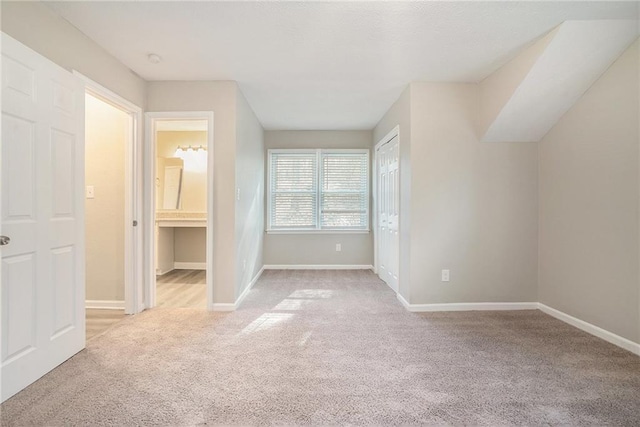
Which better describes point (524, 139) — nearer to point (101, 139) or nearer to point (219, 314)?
point (219, 314)

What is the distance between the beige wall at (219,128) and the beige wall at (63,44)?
1.05ft

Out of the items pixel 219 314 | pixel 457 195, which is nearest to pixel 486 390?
pixel 457 195

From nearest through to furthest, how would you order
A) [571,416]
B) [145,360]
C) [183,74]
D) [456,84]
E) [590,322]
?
[571,416] < [145,360] < [590,322] < [183,74] < [456,84]

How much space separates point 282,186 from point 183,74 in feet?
8.97

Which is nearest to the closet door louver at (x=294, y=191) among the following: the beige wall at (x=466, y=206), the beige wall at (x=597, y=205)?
the beige wall at (x=466, y=206)

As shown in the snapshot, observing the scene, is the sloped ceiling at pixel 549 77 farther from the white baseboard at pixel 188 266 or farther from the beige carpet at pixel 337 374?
the white baseboard at pixel 188 266

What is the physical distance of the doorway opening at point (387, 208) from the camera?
4055mm

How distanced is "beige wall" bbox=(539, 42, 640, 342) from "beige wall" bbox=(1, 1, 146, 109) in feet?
13.6

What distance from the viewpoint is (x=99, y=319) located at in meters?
3.15

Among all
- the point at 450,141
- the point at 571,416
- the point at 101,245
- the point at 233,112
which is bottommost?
the point at 571,416

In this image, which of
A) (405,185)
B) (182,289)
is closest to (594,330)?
(405,185)

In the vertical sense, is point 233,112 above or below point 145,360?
above

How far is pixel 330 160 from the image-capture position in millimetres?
5715

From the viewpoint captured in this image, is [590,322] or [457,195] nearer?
[590,322]
